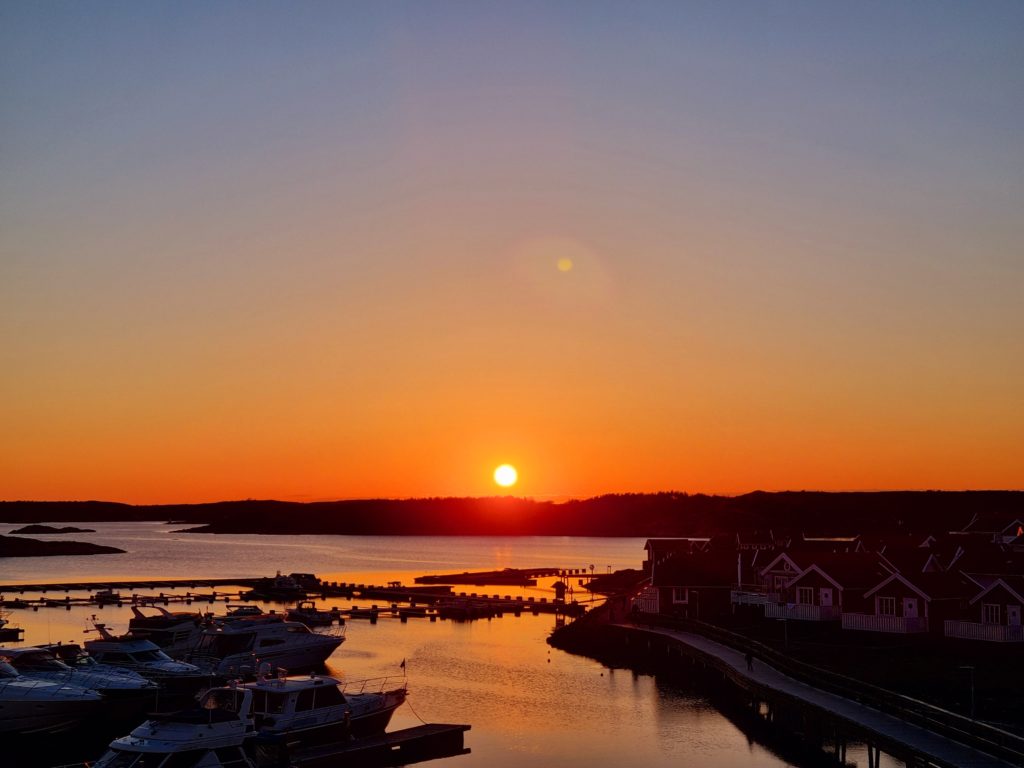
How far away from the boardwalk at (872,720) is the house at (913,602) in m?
8.37

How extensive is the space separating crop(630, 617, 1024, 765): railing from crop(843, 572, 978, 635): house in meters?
7.46

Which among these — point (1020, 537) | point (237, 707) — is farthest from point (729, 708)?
point (1020, 537)

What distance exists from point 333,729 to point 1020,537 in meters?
66.6

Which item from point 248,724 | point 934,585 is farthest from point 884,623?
point 248,724

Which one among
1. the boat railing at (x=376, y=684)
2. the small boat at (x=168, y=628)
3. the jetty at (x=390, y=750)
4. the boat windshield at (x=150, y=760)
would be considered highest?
the boat windshield at (x=150, y=760)

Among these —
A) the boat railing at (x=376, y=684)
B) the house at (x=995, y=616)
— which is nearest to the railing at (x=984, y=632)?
the house at (x=995, y=616)

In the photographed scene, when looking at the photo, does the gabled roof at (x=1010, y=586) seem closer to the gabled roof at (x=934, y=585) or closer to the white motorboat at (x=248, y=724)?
the gabled roof at (x=934, y=585)

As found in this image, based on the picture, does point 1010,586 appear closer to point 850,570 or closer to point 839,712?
point 850,570

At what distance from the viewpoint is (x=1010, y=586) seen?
189 ft

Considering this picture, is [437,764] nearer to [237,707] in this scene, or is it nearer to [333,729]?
[333,729]

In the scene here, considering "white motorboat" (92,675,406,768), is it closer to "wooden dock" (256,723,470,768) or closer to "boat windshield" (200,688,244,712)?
"boat windshield" (200,688,244,712)

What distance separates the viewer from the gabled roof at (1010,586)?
188ft

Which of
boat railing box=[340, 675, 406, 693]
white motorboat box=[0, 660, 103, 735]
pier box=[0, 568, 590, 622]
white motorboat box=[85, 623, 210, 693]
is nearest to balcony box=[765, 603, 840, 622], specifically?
boat railing box=[340, 675, 406, 693]

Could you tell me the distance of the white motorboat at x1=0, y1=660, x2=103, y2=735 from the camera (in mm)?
45688
